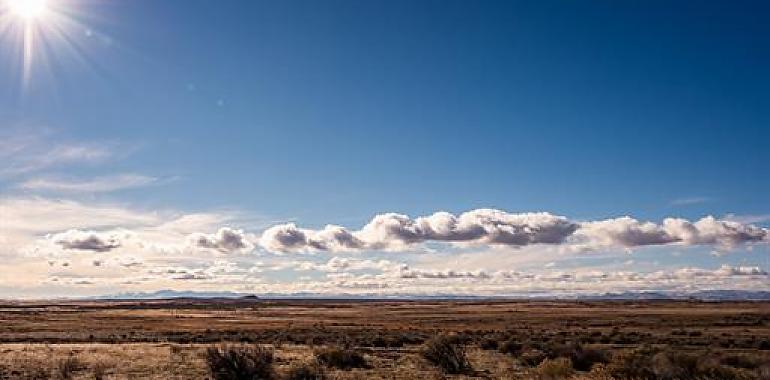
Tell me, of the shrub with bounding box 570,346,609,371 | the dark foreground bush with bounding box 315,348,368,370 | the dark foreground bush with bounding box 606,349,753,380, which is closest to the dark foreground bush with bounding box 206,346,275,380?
the dark foreground bush with bounding box 315,348,368,370

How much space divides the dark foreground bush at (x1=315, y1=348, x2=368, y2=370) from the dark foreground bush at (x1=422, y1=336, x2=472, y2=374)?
2786 mm

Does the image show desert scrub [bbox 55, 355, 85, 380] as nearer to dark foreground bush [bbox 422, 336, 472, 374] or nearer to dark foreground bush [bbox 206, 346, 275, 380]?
dark foreground bush [bbox 206, 346, 275, 380]

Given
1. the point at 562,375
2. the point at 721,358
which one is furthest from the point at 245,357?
the point at 721,358

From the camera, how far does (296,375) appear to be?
79.4 feet

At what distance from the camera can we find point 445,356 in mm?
28953

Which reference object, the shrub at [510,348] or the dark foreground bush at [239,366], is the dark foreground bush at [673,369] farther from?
the shrub at [510,348]

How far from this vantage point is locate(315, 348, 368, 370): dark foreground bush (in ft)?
97.2

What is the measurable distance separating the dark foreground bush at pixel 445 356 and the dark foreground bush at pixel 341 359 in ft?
9.14

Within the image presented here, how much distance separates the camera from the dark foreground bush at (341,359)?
97.2 ft

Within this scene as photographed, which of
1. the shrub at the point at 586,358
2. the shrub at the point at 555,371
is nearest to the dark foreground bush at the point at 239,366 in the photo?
the shrub at the point at 555,371

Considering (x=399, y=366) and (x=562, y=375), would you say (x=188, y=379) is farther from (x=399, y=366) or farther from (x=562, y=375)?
(x=562, y=375)

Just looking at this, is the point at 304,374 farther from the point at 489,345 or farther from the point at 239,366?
the point at 489,345

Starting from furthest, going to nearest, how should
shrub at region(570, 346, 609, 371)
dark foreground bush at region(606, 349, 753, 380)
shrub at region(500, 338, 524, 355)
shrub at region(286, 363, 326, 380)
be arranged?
shrub at region(500, 338, 524, 355) → shrub at region(570, 346, 609, 371) → shrub at region(286, 363, 326, 380) → dark foreground bush at region(606, 349, 753, 380)

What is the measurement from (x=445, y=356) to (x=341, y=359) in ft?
14.5
